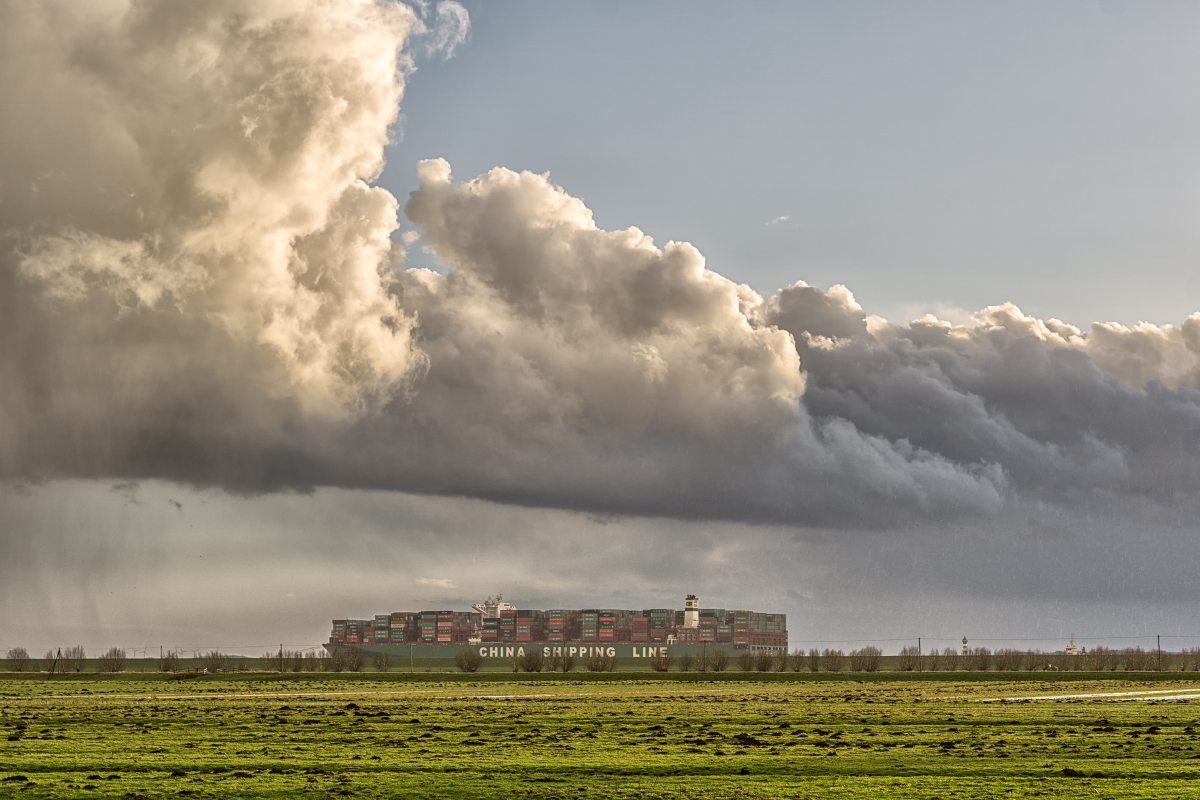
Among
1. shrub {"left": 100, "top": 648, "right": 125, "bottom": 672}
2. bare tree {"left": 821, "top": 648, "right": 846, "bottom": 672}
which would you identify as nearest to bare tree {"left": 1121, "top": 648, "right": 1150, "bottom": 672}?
bare tree {"left": 821, "top": 648, "right": 846, "bottom": 672}

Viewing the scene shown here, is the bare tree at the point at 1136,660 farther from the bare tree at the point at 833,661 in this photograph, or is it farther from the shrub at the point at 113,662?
the shrub at the point at 113,662

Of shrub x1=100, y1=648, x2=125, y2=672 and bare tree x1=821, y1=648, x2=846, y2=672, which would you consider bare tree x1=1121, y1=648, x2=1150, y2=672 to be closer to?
bare tree x1=821, y1=648, x2=846, y2=672

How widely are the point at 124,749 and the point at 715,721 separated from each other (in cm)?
2603

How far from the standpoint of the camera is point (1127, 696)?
75500 mm

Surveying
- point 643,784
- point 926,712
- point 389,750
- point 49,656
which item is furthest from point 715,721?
point 49,656

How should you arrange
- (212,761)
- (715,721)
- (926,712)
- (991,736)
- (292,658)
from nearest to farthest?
1. (212,761)
2. (991,736)
3. (715,721)
4. (926,712)
5. (292,658)

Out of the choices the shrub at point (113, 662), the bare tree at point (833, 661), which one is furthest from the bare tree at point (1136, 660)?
the shrub at point (113, 662)

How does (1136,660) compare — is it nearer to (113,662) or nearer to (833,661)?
(833,661)

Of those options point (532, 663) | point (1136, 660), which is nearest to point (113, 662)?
point (532, 663)

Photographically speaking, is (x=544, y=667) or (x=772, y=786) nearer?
(x=772, y=786)

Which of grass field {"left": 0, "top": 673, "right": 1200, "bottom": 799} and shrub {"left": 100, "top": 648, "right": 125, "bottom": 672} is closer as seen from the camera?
grass field {"left": 0, "top": 673, "right": 1200, "bottom": 799}

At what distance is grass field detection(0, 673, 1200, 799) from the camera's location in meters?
28.9

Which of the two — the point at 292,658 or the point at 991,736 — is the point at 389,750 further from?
the point at 292,658

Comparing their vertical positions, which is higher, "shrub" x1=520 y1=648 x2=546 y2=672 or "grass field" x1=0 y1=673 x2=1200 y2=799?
"grass field" x1=0 y1=673 x2=1200 y2=799
